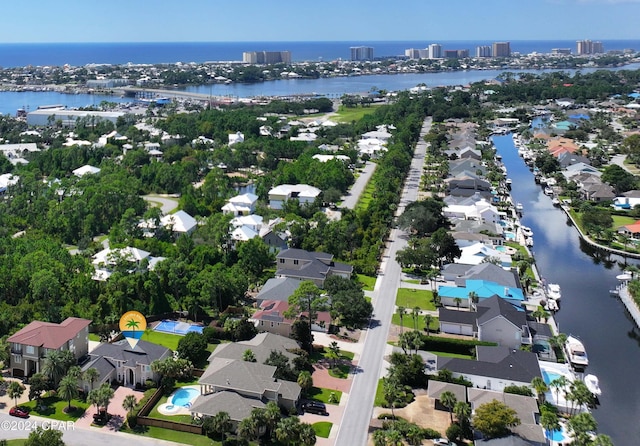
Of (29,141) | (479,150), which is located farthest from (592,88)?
(29,141)

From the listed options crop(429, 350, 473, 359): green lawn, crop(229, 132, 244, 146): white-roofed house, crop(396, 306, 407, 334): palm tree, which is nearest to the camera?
crop(429, 350, 473, 359): green lawn

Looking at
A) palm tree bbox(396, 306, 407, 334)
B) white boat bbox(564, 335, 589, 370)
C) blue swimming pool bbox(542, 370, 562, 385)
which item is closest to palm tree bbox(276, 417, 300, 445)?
palm tree bbox(396, 306, 407, 334)

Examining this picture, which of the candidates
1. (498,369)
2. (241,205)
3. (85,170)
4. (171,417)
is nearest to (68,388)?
(171,417)

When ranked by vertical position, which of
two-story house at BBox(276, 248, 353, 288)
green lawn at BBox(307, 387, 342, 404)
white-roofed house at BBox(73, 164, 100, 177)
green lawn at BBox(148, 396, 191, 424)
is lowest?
green lawn at BBox(307, 387, 342, 404)

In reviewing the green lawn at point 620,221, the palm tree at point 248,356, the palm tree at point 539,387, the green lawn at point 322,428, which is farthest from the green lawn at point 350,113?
the green lawn at point 322,428

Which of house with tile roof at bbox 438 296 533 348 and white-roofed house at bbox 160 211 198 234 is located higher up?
white-roofed house at bbox 160 211 198 234

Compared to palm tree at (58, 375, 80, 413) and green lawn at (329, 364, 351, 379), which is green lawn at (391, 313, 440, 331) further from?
palm tree at (58, 375, 80, 413)
